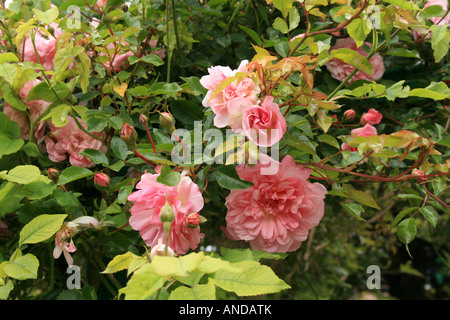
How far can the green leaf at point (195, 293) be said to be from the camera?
1.25 ft

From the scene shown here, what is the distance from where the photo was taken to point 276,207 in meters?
0.57

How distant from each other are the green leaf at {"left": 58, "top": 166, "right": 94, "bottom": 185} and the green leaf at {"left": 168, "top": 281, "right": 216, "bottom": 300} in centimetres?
25

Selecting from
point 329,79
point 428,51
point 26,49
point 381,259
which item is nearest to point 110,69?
point 26,49

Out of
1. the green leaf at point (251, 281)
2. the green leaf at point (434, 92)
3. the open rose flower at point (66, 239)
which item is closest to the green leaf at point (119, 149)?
the open rose flower at point (66, 239)

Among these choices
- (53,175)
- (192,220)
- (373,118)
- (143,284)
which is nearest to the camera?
(143,284)

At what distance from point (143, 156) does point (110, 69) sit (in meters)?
0.20

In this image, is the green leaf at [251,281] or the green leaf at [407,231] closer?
the green leaf at [251,281]

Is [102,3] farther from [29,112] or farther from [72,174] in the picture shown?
[72,174]

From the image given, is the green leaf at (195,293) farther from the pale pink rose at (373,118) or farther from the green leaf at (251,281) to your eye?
the pale pink rose at (373,118)

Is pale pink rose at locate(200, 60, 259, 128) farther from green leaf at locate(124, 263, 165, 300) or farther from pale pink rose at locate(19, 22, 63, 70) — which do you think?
pale pink rose at locate(19, 22, 63, 70)

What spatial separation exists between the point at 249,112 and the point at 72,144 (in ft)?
0.99

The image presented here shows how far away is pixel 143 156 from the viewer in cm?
53

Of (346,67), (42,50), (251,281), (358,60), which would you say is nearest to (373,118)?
(346,67)

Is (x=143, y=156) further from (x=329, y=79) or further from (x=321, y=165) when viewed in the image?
(x=329, y=79)
